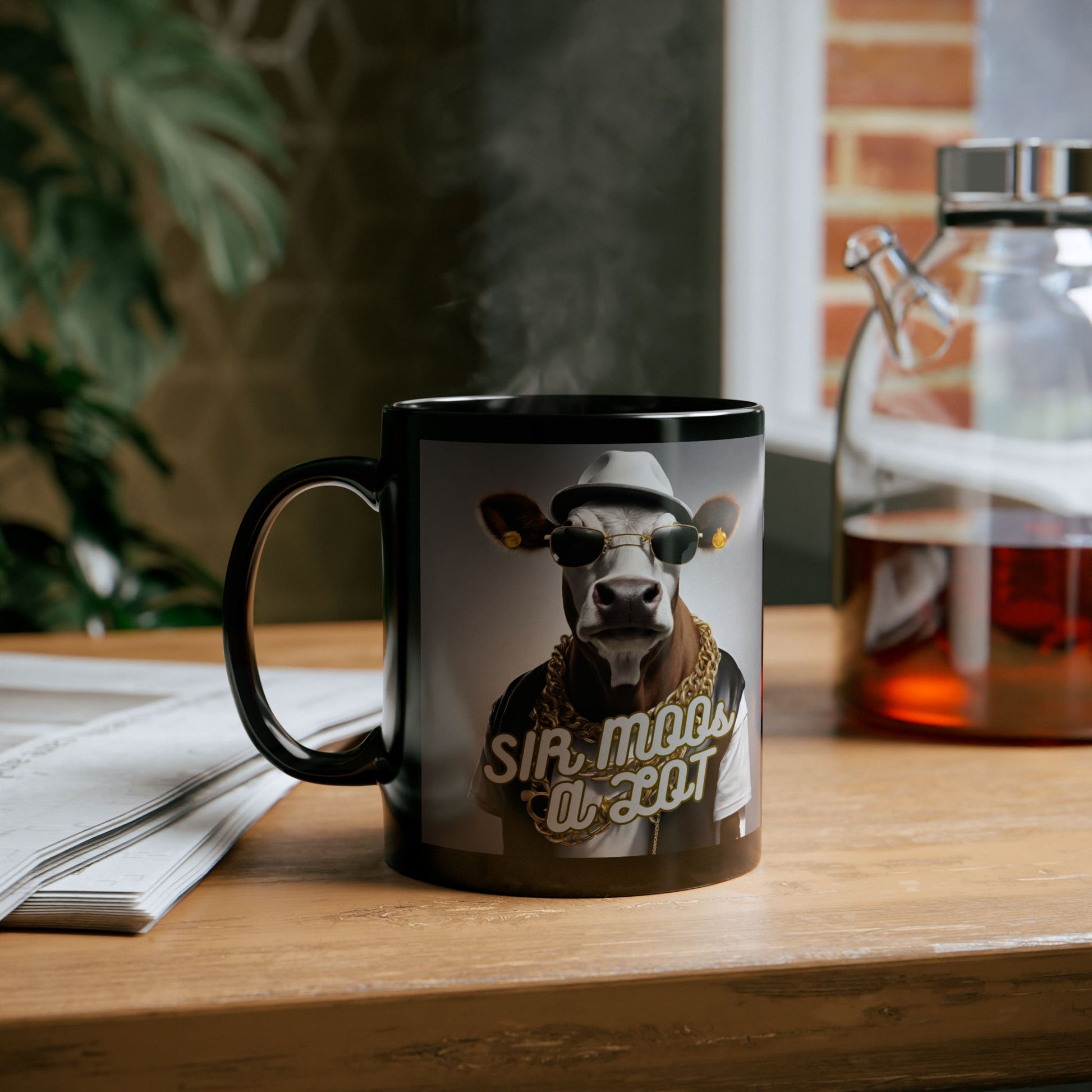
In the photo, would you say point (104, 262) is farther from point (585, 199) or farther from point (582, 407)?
point (582, 407)

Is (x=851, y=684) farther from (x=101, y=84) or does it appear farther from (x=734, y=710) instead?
(x=101, y=84)

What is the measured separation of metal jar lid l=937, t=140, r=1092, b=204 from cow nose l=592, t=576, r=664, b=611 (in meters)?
0.32

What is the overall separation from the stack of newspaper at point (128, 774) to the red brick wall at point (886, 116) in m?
1.02

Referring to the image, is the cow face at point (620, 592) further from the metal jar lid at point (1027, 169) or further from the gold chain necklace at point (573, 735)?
the metal jar lid at point (1027, 169)

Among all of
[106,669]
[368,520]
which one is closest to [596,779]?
[106,669]

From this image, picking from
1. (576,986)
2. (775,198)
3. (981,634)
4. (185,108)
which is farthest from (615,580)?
(185,108)

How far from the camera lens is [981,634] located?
0.58 meters

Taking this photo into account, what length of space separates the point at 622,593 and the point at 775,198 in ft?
4.29

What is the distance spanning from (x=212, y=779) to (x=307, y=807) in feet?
0.14

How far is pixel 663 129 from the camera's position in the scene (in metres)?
1.75

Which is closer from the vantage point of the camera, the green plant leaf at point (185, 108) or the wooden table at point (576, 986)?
the wooden table at point (576, 986)

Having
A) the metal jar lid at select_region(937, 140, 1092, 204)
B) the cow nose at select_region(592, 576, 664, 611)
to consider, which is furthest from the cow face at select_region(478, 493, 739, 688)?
the metal jar lid at select_region(937, 140, 1092, 204)

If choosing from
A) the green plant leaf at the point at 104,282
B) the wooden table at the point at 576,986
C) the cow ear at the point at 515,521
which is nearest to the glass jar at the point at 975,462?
the wooden table at the point at 576,986

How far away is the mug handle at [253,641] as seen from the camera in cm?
43
